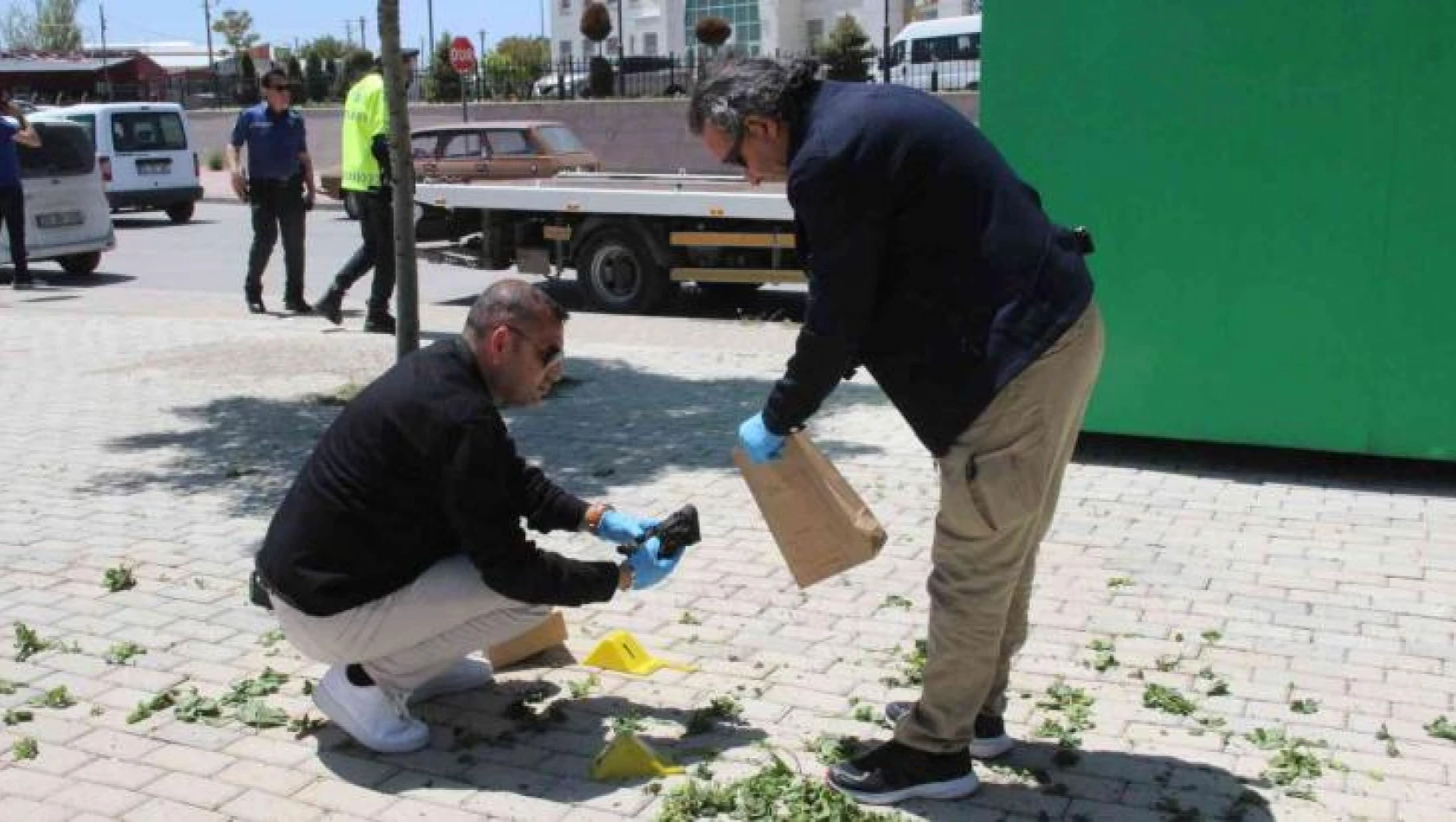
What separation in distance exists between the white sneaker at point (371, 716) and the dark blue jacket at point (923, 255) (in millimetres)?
1420

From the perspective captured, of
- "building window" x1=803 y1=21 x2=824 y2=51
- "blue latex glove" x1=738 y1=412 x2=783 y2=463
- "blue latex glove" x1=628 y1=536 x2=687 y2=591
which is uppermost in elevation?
"building window" x1=803 y1=21 x2=824 y2=51

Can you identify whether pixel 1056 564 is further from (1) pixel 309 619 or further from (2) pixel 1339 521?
(1) pixel 309 619

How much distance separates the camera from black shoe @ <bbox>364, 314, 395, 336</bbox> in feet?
35.1

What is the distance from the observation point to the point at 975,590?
10.9 feet

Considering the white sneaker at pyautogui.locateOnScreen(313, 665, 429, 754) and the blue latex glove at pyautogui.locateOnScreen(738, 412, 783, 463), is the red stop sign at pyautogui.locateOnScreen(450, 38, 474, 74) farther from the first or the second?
the blue latex glove at pyautogui.locateOnScreen(738, 412, 783, 463)

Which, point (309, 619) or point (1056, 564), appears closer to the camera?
point (309, 619)

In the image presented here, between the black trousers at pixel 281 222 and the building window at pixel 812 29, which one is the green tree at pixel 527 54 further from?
the black trousers at pixel 281 222

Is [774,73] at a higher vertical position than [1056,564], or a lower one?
higher

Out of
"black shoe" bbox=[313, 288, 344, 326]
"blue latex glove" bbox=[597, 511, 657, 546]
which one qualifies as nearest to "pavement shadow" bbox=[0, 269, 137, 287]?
"black shoe" bbox=[313, 288, 344, 326]

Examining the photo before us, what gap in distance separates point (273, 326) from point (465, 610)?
8.03 metres

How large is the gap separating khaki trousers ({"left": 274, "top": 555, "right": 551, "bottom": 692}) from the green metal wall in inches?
145

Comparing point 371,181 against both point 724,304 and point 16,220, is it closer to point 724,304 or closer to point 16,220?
point 724,304

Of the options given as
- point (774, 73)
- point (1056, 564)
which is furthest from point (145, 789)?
point (1056, 564)

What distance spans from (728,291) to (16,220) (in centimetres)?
664
